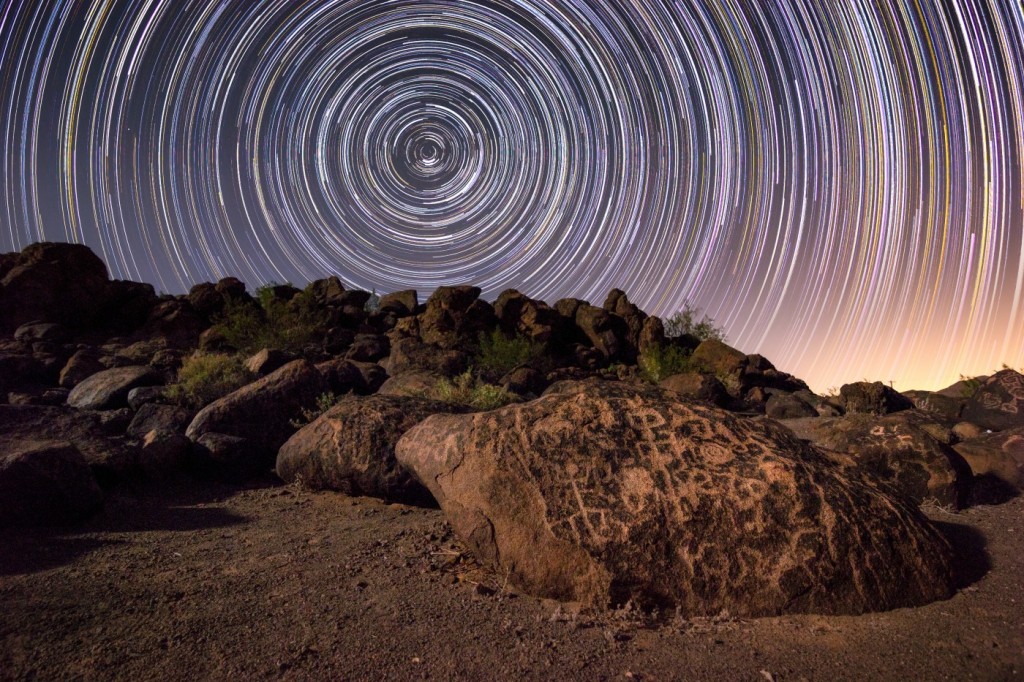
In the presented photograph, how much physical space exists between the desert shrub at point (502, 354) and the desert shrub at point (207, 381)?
467 inches

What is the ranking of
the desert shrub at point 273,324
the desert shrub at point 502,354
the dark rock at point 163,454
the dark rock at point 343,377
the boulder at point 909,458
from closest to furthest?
1. the boulder at point 909,458
2. the dark rock at point 163,454
3. the dark rock at point 343,377
4. the desert shrub at point 273,324
5. the desert shrub at point 502,354

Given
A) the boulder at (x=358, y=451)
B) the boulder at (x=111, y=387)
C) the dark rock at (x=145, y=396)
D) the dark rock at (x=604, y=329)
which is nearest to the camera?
the boulder at (x=358, y=451)

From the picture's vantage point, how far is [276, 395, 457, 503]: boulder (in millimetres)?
7484

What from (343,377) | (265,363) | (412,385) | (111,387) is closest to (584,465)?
(412,385)

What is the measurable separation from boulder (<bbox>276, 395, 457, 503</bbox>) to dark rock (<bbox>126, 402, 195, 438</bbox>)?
3.23m

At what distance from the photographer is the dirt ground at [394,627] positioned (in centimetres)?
327

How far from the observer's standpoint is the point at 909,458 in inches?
289

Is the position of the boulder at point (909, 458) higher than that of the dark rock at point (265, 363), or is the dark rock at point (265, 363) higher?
the boulder at point (909, 458)

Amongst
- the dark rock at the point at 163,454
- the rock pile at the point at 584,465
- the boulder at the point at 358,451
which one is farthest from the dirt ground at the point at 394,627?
the dark rock at the point at 163,454

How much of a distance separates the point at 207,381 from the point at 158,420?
13.0 feet

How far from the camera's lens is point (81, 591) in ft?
13.7

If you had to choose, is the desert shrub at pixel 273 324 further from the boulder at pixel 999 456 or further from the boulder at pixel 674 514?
the boulder at pixel 999 456

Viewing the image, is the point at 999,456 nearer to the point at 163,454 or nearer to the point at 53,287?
the point at 163,454

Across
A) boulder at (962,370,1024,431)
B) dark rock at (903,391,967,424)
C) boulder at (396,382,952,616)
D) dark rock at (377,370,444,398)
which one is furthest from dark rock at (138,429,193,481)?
dark rock at (903,391,967,424)
